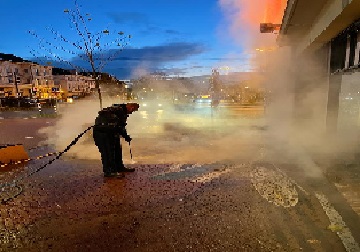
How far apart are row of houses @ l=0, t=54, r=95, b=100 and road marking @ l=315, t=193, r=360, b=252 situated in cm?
5016

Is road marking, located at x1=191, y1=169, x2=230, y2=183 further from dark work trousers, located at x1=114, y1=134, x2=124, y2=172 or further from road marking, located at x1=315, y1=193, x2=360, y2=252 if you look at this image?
road marking, located at x1=315, y1=193, x2=360, y2=252

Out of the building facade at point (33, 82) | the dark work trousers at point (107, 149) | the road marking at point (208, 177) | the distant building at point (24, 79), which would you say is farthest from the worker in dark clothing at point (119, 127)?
the distant building at point (24, 79)

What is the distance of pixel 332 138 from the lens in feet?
32.2

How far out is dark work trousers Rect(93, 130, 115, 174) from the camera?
20.5 feet

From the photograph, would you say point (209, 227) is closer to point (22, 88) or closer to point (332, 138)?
point (332, 138)

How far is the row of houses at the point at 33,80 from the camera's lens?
59219 millimetres

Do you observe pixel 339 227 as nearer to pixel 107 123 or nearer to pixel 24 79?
pixel 107 123

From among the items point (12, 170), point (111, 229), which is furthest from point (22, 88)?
point (111, 229)

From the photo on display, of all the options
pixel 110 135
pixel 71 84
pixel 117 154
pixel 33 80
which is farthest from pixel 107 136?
pixel 71 84

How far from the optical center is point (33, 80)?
66250 mm

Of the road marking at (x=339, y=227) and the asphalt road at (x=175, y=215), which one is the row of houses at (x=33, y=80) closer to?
the asphalt road at (x=175, y=215)

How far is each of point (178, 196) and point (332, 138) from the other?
6973 millimetres

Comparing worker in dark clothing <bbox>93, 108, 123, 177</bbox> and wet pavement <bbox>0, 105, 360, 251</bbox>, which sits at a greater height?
worker in dark clothing <bbox>93, 108, 123, 177</bbox>

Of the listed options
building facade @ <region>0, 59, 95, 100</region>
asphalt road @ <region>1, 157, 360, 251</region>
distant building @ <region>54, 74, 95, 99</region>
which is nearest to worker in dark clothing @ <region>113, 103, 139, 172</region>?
asphalt road @ <region>1, 157, 360, 251</region>
